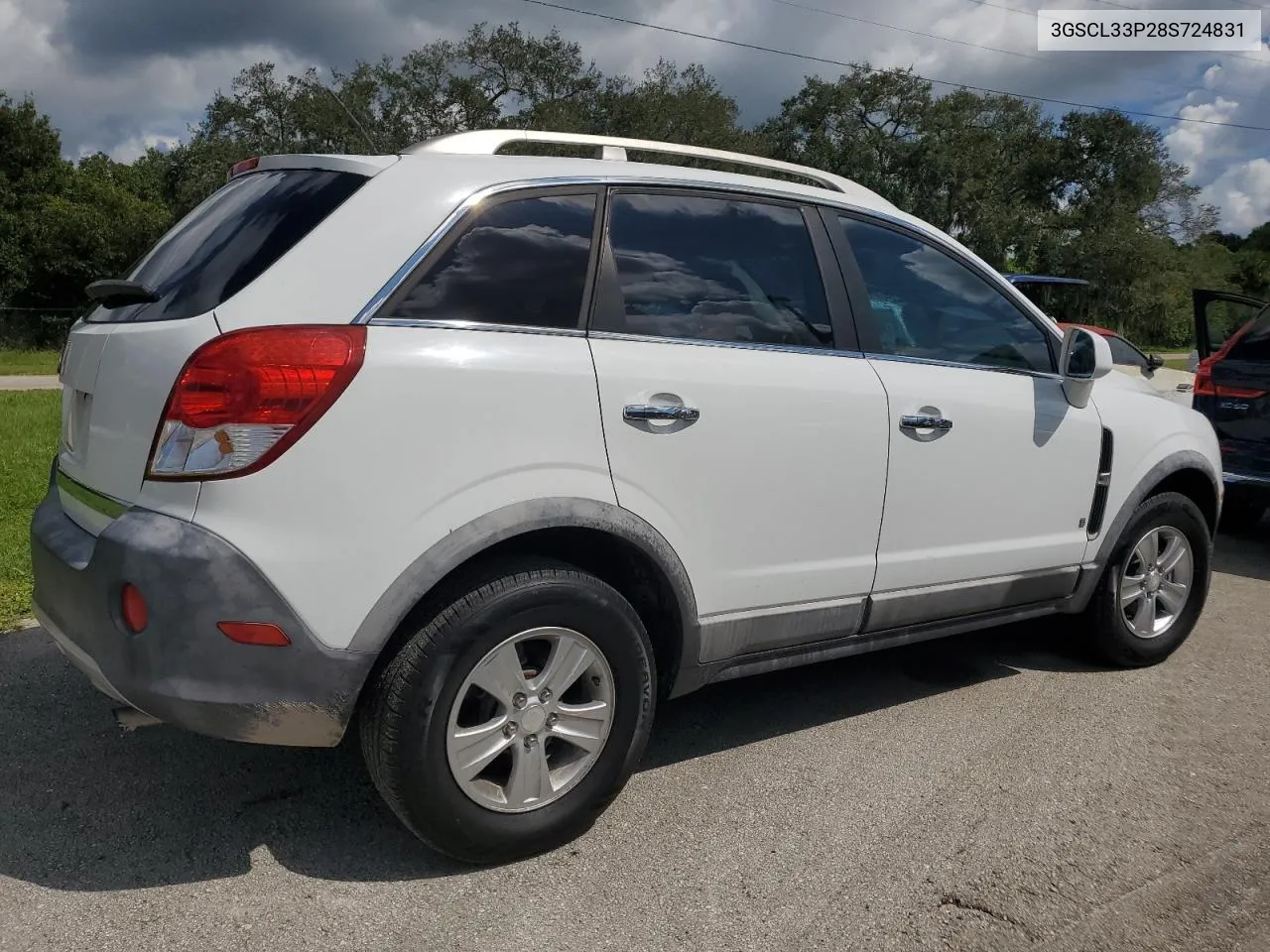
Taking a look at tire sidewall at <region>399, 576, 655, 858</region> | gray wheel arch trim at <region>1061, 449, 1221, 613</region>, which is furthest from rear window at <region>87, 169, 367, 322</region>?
gray wheel arch trim at <region>1061, 449, 1221, 613</region>

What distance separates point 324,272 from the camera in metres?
2.61

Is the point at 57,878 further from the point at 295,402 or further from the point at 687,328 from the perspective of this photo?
the point at 687,328

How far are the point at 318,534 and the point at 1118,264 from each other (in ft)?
172

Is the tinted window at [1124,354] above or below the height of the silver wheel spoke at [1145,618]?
above

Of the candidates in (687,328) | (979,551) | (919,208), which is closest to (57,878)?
(687,328)

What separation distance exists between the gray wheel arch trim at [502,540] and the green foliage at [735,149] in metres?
29.7

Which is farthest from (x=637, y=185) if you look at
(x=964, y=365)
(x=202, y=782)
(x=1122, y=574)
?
(x=1122, y=574)

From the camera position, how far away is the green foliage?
30.0 meters

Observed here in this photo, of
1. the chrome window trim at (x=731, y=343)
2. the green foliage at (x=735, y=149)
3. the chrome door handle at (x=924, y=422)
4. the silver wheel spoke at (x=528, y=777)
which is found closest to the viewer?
the silver wheel spoke at (x=528, y=777)

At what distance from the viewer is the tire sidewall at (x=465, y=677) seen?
2623 mm

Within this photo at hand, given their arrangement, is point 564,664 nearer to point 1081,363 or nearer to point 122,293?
point 122,293

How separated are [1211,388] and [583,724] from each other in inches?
230

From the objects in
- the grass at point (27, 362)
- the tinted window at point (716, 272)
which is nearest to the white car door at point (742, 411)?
the tinted window at point (716, 272)

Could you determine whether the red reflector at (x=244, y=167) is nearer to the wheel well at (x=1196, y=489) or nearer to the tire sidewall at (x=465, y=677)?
the tire sidewall at (x=465, y=677)
